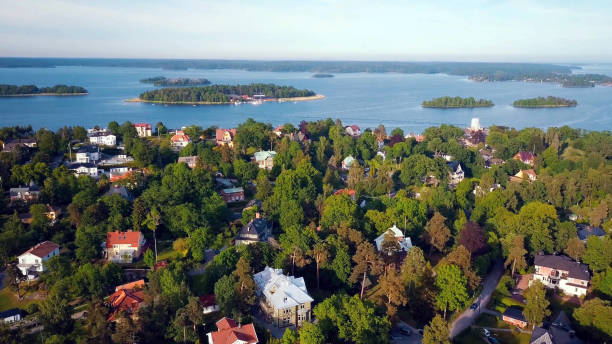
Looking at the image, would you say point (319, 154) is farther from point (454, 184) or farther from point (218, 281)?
point (218, 281)

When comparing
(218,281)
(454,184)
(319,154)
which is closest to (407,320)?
(218,281)

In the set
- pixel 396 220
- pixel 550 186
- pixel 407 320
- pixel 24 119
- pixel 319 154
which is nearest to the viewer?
pixel 407 320

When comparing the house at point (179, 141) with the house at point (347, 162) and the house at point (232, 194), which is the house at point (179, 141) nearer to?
the house at point (232, 194)

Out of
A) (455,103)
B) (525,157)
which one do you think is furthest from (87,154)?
(455,103)

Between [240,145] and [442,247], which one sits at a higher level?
[240,145]

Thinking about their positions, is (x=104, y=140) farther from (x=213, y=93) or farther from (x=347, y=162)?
(x=213, y=93)

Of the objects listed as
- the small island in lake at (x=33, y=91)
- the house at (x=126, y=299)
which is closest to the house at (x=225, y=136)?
the house at (x=126, y=299)

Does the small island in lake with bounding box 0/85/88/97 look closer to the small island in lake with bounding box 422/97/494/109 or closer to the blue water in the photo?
the blue water
